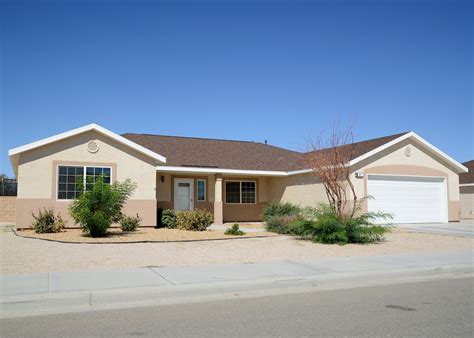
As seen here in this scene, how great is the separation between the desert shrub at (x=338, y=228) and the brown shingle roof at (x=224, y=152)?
25.0 ft

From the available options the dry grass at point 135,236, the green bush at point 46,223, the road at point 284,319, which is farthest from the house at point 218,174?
the road at point 284,319

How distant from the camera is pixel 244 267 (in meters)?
11.1

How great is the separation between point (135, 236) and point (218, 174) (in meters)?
8.50

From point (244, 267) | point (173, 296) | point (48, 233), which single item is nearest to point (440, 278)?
point (244, 267)

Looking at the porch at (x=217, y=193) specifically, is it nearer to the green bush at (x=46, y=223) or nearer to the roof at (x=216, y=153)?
the roof at (x=216, y=153)

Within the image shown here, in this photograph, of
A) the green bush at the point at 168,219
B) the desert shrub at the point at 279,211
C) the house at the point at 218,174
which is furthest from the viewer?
the green bush at the point at 168,219

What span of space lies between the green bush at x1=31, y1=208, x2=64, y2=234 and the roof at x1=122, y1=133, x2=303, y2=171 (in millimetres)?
6902

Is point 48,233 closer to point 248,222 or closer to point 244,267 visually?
point 244,267

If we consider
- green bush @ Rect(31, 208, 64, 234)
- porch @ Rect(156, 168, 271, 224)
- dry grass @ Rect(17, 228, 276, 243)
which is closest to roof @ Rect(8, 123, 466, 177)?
porch @ Rect(156, 168, 271, 224)

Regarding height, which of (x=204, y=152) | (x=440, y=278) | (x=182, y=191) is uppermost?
(x=204, y=152)

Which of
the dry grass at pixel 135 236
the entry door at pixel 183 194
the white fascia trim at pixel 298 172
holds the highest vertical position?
the white fascia trim at pixel 298 172

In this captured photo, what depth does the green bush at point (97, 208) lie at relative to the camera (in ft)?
53.2

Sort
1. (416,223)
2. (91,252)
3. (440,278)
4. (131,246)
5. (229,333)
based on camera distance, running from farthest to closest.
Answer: (416,223)
(131,246)
(91,252)
(440,278)
(229,333)

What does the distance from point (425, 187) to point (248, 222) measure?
10183 mm
